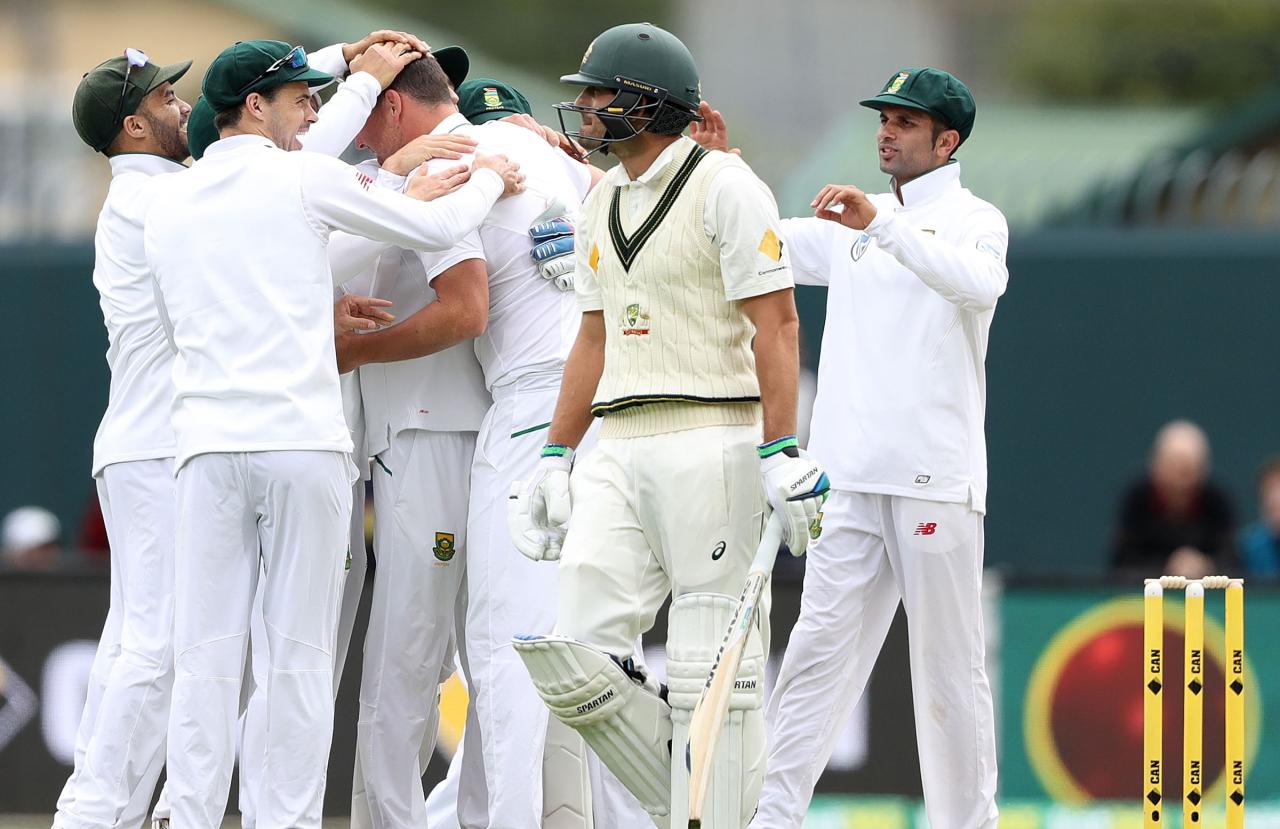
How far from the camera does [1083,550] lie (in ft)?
46.1

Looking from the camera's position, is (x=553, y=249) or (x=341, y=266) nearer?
(x=341, y=266)

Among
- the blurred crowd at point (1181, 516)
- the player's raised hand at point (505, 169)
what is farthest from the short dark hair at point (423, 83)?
the blurred crowd at point (1181, 516)

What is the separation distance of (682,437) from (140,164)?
2160 mm

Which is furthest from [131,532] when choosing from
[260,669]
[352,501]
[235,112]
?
[235,112]

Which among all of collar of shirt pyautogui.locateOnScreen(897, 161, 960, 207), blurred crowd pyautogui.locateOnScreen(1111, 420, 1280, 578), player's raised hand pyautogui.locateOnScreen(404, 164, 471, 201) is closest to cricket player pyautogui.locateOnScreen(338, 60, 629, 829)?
player's raised hand pyautogui.locateOnScreen(404, 164, 471, 201)

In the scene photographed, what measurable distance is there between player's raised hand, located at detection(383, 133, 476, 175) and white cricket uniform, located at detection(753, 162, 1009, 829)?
1.27 metres

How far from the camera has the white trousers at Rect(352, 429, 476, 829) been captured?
664cm

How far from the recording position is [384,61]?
6.69 m

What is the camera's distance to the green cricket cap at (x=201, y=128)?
6410 mm

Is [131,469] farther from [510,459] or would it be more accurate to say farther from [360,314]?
[510,459]

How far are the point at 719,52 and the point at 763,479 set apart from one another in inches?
966

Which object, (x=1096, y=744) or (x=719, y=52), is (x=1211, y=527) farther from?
(x=719, y=52)

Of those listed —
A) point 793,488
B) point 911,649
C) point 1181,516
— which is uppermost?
point 793,488

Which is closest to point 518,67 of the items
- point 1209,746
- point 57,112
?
point 57,112
